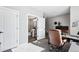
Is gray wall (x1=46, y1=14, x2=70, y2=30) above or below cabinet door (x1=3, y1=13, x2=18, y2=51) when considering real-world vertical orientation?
above

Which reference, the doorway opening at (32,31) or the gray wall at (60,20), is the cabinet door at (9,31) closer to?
the doorway opening at (32,31)

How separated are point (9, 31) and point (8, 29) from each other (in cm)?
11

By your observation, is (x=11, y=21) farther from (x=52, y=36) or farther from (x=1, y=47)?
(x=52, y=36)

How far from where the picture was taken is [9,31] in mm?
3354

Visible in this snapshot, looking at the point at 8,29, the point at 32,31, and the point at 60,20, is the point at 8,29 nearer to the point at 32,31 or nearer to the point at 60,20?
the point at 32,31

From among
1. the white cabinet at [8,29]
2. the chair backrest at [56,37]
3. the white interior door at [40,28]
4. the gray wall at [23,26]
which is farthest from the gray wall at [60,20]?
the white cabinet at [8,29]

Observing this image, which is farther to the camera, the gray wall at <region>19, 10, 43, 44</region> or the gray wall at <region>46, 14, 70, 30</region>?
the gray wall at <region>46, 14, 70, 30</region>

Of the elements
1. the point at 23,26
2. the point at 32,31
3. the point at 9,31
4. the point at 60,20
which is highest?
the point at 60,20

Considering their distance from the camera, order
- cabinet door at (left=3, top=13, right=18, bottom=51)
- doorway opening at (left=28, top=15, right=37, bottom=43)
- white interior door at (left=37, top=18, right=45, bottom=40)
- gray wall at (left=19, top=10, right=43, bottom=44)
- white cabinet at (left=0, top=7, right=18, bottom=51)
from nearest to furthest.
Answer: white cabinet at (left=0, top=7, right=18, bottom=51) → cabinet door at (left=3, top=13, right=18, bottom=51) → gray wall at (left=19, top=10, right=43, bottom=44) → white interior door at (left=37, top=18, right=45, bottom=40) → doorway opening at (left=28, top=15, right=37, bottom=43)

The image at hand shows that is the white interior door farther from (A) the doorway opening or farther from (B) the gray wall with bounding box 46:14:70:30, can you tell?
(B) the gray wall with bounding box 46:14:70:30

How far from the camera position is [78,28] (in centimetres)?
363

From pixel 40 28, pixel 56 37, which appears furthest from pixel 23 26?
pixel 56 37

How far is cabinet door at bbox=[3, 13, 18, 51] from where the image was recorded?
→ 10.4ft

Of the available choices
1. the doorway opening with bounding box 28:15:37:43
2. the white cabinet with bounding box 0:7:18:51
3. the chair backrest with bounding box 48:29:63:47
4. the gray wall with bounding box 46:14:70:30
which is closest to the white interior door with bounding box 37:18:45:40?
the doorway opening with bounding box 28:15:37:43
